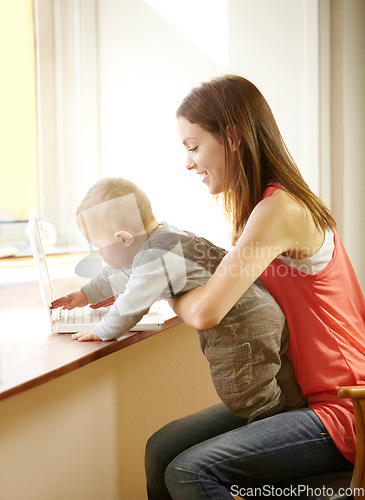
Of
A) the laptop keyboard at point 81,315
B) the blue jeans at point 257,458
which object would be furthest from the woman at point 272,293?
the laptop keyboard at point 81,315

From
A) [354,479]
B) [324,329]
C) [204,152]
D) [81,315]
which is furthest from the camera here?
[81,315]

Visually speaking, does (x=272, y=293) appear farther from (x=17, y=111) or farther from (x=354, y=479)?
(x=17, y=111)

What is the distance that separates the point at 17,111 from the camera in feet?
4.78

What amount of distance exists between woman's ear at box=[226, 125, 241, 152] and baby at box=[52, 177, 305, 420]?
0.62 feet

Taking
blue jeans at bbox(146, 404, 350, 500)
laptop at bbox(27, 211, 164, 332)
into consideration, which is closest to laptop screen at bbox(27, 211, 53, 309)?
laptop at bbox(27, 211, 164, 332)

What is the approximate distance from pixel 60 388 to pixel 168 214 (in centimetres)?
56

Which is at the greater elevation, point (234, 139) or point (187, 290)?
point (234, 139)

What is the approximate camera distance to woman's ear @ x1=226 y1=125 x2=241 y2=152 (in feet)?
3.19

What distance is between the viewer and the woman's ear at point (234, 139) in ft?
3.19

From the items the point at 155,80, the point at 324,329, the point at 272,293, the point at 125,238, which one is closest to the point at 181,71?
the point at 155,80

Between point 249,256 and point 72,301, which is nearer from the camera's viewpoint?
point 249,256

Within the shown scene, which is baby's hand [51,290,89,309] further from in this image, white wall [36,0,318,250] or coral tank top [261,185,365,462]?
coral tank top [261,185,365,462]

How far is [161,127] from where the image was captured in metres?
1.47

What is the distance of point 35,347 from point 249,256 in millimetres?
440
